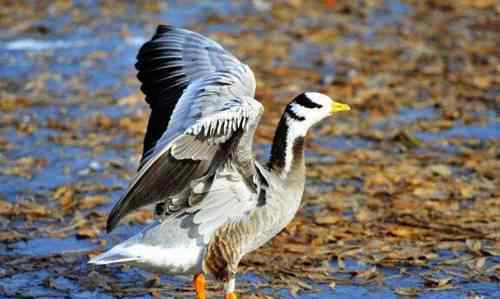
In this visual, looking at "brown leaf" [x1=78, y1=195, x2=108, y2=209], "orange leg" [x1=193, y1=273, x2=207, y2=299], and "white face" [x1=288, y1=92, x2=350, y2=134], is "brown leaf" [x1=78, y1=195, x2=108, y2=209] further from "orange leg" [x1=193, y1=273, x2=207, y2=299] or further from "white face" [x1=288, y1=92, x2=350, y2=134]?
"white face" [x1=288, y1=92, x2=350, y2=134]

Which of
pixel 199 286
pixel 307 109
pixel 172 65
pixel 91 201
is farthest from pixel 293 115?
pixel 91 201

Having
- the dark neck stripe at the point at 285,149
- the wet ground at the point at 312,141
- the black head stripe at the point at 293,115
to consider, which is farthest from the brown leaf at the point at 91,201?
the black head stripe at the point at 293,115

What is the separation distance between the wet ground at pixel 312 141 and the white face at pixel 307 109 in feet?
4.05

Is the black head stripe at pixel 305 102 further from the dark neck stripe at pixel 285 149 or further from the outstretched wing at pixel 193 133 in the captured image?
the outstretched wing at pixel 193 133

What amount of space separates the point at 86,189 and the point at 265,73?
4163 mm

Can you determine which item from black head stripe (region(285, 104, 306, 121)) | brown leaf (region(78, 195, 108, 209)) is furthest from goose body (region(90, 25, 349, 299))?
brown leaf (region(78, 195, 108, 209))

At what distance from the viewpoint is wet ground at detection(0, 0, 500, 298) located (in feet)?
24.6

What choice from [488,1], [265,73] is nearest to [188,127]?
[265,73]

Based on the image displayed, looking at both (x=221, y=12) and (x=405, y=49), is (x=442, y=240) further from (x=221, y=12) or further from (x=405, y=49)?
(x=221, y=12)

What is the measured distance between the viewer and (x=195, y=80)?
21.8ft

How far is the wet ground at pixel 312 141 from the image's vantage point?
7.50 metres

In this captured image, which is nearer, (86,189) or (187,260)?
(187,260)

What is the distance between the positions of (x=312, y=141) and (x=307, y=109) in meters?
4.12

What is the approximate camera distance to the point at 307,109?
6.62 m
